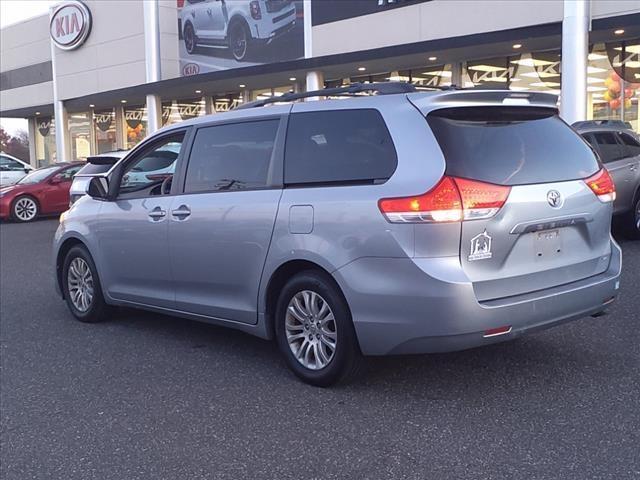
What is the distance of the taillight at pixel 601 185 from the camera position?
4523 mm

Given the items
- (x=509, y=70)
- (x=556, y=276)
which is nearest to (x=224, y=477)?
A: (x=556, y=276)

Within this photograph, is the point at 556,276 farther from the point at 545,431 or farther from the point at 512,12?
the point at 512,12

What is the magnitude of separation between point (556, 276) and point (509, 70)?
594 inches

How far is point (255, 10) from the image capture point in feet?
74.3

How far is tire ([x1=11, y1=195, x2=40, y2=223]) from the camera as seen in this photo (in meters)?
17.3

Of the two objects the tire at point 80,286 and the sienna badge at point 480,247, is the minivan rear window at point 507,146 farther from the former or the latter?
the tire at point 80,286

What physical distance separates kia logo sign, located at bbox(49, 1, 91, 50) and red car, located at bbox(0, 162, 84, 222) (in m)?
13.9

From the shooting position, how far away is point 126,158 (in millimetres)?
6078

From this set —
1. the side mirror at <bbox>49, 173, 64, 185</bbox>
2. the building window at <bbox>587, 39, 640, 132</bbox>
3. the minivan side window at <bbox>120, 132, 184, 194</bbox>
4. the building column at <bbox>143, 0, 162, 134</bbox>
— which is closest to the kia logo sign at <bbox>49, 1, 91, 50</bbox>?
the building column at <bbox>143, 0, 162, 134</bbox>

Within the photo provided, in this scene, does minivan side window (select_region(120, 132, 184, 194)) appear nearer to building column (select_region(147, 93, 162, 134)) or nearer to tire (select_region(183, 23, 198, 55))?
tire (select_region(183, 23, 198, 55))

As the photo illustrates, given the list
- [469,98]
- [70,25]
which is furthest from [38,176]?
[469,98]

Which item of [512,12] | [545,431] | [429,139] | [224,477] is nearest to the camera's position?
[224,477]

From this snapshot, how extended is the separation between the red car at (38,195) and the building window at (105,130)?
15.4 meters

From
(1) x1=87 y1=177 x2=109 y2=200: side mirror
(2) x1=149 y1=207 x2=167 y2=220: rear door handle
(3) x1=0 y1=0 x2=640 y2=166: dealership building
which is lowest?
(2) x1=149 y1=207 x2=167 y2=220: rear door handle
